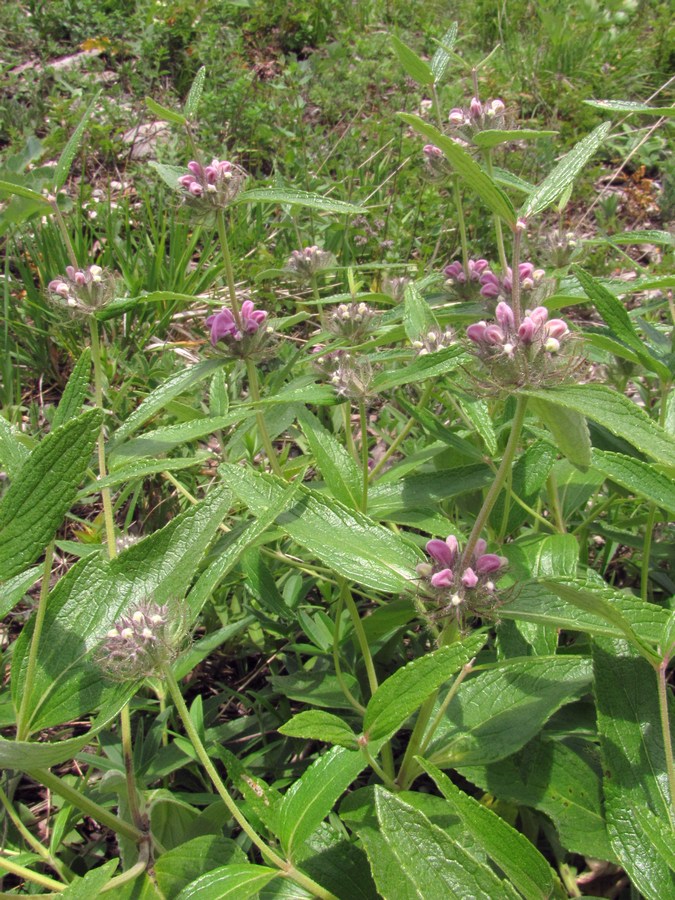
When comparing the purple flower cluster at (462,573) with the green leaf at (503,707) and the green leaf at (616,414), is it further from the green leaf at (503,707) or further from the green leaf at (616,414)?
the green leaf at (616,414)

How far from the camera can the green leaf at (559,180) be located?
1046 millimetres

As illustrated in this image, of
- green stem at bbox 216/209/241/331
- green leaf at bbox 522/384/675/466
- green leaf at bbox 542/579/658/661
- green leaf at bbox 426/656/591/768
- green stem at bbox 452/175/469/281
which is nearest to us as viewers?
green leaf at bbox 522/384/675/466

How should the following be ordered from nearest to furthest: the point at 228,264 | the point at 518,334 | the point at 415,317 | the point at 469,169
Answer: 1. the point at 469,169
2. the point at 518,334
3. the point at 415,317
4. the point at 228,264

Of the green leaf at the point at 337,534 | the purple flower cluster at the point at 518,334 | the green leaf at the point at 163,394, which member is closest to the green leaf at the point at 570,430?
the purple flower cluster at the point at 518,334

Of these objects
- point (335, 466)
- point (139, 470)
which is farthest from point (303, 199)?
point (139, 470)

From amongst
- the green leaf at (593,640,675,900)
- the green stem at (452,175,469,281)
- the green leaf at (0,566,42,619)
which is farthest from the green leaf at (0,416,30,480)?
the green stem at (452,175,469,281)

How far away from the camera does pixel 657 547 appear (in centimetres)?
185

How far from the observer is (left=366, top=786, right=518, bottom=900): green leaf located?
2.77ft

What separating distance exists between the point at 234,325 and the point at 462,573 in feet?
2.91

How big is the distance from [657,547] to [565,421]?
114 cm

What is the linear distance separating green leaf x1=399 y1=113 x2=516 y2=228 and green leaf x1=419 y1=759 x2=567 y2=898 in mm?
754

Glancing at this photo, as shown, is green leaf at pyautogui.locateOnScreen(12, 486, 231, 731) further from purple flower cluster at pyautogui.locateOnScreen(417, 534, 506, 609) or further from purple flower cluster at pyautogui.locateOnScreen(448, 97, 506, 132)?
purple flower cluster at pyautogui.locateOnScreen(448, 97, 506, 132)

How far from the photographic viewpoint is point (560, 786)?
133 cm

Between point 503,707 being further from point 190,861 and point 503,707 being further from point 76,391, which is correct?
point 76,391
